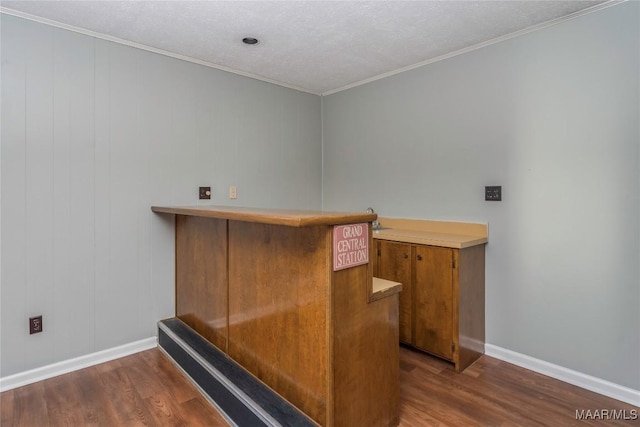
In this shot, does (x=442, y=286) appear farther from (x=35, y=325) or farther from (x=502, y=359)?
(x=35, y=325)

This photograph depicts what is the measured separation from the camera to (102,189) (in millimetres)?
2461

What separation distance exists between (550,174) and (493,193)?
369 mm

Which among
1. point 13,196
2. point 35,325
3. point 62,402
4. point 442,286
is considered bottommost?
point 62,402

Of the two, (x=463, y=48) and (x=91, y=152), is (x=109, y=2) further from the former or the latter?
(x=463, y=48)

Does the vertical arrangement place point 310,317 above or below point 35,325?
above

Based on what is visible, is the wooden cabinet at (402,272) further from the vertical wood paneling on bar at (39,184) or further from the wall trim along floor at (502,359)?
the vertical wood paneling on bar at (39,184)

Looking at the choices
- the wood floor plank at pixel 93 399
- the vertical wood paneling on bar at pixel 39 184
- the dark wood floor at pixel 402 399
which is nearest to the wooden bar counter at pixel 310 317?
the dark wood floor at pixel 402 399

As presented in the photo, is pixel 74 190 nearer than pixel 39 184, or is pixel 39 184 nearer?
pixel 39 184

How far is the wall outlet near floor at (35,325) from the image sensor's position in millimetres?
2219

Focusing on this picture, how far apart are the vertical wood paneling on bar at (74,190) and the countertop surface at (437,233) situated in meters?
2.09

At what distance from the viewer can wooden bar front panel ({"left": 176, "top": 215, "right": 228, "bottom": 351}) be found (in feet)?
7.31

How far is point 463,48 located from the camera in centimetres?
264

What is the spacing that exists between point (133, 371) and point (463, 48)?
10.8 ft

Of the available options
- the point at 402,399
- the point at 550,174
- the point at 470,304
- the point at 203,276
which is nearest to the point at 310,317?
the point at 402,399
